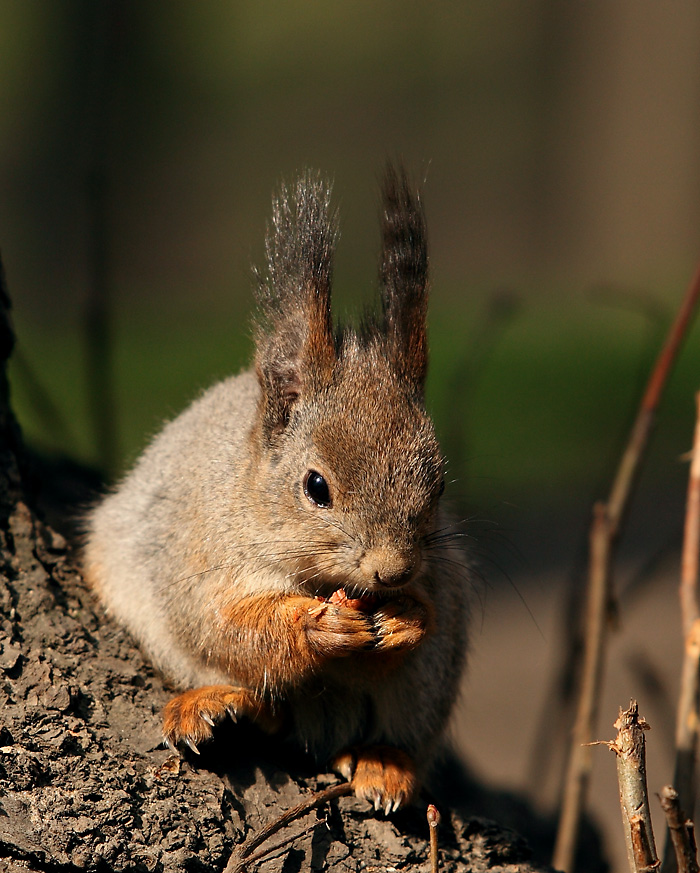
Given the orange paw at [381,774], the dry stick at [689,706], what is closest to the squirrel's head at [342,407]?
the orange paw at [381,774]

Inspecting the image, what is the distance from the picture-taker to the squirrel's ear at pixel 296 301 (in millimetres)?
2215

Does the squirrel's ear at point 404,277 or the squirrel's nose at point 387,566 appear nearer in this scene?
the squirrel's nose at point 387,566

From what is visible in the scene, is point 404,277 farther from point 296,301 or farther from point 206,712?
point 206,712

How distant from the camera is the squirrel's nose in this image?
2029 millimetres

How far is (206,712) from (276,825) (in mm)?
339

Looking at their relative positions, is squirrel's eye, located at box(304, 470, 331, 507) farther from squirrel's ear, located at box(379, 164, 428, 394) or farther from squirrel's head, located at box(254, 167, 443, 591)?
squirrel's ear, located at box(379, 164, 428, 394)

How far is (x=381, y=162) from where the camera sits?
9.68 metres

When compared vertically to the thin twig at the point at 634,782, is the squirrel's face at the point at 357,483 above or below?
above

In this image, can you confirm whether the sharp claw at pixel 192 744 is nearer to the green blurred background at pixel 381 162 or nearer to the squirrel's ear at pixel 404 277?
the squirrel's ear at pixel 404 277

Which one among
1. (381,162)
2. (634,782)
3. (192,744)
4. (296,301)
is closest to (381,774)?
(192,744)

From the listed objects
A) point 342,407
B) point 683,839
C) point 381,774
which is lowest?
point 683,839

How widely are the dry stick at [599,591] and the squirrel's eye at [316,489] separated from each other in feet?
3.03

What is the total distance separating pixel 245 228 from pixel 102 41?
88.3 inches

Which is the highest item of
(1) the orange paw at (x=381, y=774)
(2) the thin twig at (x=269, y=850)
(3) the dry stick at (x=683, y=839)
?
(1) the orange paw at (x=381, y=774)
